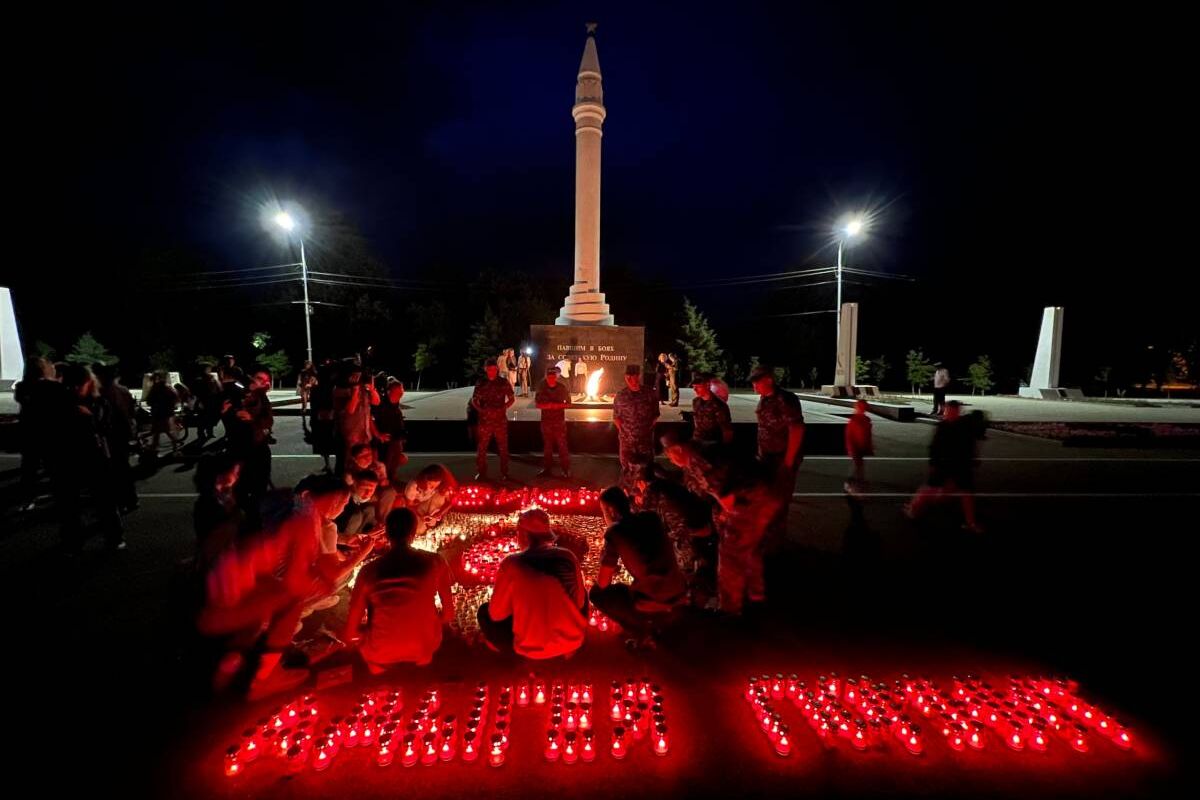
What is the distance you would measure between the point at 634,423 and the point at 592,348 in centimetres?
1212

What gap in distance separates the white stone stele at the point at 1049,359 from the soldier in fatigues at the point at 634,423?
101 feet

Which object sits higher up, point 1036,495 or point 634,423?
point 634,423

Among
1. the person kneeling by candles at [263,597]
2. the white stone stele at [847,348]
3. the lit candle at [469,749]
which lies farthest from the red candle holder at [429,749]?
the white stone stele at [847,348]

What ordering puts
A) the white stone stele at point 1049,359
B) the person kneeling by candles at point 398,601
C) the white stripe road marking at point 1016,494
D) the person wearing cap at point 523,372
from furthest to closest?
the white stone stele at point 1049,359 < the person wearing cap at point 523,372 < the white stripe road marking at point 1016,494 < the person kneeling by candles at point 398,601

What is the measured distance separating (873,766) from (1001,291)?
6049cm

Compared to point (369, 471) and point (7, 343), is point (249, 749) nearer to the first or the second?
point (369, 471)

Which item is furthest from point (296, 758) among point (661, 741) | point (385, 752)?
point (661, 741)

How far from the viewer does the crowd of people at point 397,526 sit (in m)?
3.22

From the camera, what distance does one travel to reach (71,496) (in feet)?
17.5

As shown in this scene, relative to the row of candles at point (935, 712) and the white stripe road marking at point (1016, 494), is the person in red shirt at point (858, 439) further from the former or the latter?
the row of candles at point (935, 712)

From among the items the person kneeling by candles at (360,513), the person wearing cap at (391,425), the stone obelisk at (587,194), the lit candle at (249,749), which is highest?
the stone obelisk at (587,194)

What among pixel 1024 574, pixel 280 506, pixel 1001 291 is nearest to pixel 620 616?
pixel 280 506

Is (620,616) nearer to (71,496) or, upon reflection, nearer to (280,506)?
(280,506)

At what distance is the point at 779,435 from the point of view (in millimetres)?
5777
